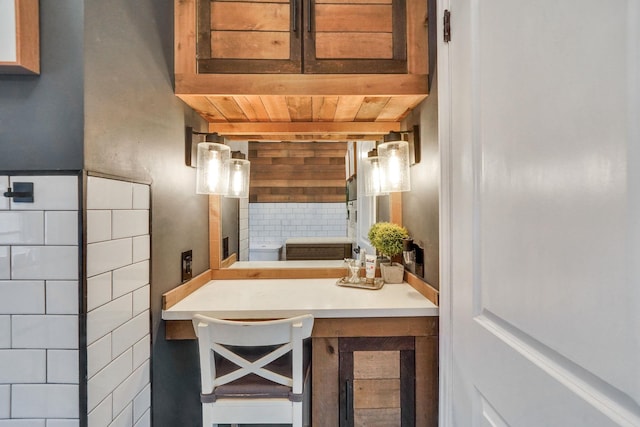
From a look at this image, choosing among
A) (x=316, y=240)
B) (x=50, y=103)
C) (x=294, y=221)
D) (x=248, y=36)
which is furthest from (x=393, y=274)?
(x=50, y=103)

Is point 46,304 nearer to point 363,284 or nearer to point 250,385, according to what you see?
point 250,385

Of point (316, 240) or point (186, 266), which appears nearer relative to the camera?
point (186, 266)

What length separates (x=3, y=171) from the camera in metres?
0.82

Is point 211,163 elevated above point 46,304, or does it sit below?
above

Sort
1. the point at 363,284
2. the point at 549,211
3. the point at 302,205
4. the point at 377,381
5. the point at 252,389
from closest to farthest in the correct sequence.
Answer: the point at 549,211 → the point at 252,389 → the point at 377,381 → the point at 363,284 → the point at 302,205

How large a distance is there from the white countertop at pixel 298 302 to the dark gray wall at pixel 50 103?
2.27 feet

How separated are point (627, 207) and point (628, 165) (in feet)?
0.19

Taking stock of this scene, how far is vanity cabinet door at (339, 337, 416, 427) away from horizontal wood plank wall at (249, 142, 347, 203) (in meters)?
0.90

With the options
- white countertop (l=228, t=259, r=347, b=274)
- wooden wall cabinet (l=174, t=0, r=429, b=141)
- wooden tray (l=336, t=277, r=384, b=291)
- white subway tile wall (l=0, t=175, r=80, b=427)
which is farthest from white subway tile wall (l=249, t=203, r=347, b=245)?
white subway tile wall (l=0, t=175, r=80, b=427)

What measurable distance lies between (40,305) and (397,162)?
141 cm

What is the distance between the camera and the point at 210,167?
1541mm

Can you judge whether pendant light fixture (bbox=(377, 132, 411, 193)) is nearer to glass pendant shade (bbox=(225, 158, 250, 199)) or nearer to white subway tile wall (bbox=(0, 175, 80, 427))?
glass pendant shade (bbox=(225, 158, 250, 199))

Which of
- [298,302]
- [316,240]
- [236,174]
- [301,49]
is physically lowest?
[298,302]

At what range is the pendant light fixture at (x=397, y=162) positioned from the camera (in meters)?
1.54
